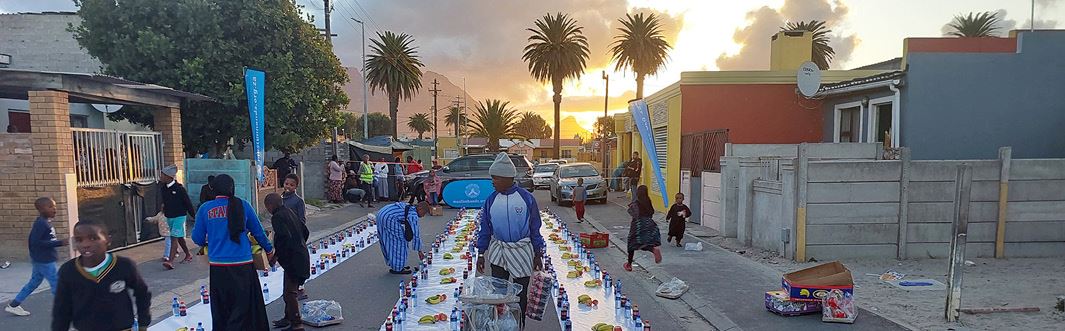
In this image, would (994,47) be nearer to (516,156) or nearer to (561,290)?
(561,290)

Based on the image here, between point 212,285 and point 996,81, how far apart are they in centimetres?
1466

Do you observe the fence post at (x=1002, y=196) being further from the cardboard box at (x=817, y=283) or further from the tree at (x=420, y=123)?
the tree at (x=420, y=123)

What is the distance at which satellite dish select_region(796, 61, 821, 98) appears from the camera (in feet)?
46.7

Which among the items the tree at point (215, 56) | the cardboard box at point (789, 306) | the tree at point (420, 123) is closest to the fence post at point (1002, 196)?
the cardboard box at point (789, 306)

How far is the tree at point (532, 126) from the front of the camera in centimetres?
8619

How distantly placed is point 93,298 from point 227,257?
51.2 inches

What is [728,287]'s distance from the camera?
7609 mm

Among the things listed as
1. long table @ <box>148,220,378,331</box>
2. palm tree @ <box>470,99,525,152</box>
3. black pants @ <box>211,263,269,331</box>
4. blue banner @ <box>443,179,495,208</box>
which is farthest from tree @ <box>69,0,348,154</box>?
palm tree @ <box>470,99,525,152</box>

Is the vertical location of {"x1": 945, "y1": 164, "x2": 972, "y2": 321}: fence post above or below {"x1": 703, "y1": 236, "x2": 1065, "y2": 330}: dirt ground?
A: above

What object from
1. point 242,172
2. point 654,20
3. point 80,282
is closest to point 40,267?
point 80,282

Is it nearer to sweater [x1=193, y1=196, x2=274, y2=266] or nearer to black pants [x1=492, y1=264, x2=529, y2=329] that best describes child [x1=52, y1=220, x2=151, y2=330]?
sweater [x1=193, y1=196, x2=274, y2=266]

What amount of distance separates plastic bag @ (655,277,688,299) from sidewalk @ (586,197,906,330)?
9 cm

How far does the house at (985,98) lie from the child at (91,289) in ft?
45.4

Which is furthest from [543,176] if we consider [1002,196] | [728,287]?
[728,287]
